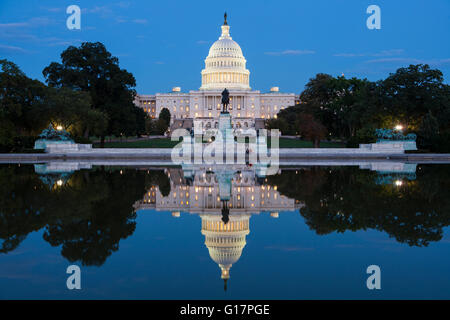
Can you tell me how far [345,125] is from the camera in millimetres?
62562

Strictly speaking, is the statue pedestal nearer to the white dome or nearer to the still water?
the still water

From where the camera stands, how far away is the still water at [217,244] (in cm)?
639

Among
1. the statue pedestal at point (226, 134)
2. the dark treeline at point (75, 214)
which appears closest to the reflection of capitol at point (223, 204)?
the dark treeline at point (75, 214)

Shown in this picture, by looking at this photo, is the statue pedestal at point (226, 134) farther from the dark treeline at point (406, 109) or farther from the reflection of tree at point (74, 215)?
the reflection of tree at point (74, 215)

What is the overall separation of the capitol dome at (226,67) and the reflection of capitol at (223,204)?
389 feet

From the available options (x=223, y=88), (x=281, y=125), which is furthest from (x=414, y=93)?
(x=223, y=88)

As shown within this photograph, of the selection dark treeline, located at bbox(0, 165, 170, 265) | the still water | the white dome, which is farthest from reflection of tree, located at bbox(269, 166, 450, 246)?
the white dome

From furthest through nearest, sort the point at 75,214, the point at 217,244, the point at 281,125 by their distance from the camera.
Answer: the point at 281,125
the point at 75,214
the point at 217,244

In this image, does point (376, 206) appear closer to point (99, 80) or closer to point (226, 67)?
point (99, 80)

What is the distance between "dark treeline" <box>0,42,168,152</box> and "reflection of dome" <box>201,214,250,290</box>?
117ft

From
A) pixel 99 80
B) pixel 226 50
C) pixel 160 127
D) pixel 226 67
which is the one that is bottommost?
pixel 160 127

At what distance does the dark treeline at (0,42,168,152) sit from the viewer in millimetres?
43750

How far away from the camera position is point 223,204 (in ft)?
42.8

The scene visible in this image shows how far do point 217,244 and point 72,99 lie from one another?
39979 millimetres
